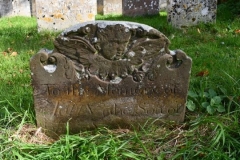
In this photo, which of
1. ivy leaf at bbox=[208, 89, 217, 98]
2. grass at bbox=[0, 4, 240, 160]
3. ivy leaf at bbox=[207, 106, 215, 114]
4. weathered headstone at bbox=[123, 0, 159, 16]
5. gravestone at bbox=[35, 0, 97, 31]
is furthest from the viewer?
weathered headstone at bbox=[123, 0, 159, 16]

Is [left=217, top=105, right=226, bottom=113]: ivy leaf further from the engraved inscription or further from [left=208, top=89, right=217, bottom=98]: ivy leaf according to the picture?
the engraved inscription

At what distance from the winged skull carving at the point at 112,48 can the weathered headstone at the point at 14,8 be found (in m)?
9.39

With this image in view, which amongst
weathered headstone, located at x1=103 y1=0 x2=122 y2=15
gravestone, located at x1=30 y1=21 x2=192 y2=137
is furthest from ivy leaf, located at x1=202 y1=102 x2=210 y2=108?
weathered headstone, located at x1=103 y1=0 x2=122 y2=15

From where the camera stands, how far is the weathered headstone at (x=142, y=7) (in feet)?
34.0

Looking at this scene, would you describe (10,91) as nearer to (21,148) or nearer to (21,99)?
(21,99)

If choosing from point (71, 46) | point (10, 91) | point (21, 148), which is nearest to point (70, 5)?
point (10, 91)

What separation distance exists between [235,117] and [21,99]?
197 cm

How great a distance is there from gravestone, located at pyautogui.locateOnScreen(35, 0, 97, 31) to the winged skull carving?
377 centimetres

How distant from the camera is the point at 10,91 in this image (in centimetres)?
366

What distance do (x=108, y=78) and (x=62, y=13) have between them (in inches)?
151

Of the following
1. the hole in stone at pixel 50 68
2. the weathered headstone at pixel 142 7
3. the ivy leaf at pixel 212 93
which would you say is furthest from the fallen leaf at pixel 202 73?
the weathered headstone at pixel 142 7

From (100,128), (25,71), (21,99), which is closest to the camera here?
(100,128)

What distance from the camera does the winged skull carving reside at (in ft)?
9.04

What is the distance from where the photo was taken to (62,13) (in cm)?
645
